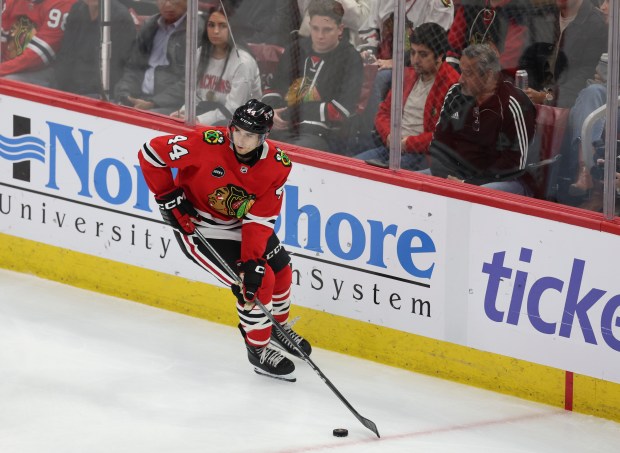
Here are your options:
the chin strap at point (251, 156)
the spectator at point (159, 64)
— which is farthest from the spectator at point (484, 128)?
Result: the spectator at point (159, 64)

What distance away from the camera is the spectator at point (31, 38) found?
21.8ft

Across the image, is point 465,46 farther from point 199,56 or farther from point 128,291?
point 128,291

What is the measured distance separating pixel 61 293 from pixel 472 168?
2.02 meters

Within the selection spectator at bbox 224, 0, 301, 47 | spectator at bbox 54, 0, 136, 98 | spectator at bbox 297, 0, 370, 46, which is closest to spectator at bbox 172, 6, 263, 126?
spectator at bbox 224, 0, 301, 47

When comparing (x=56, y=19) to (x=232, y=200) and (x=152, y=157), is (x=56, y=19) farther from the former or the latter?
(x=232, y=200)

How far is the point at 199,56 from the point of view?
626 centimetres

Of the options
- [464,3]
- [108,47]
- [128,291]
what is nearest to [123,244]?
[128,291]

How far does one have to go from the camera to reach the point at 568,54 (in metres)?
5.25

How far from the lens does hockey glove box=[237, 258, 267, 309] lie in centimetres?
540

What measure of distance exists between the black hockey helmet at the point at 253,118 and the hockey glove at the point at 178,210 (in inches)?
15.6

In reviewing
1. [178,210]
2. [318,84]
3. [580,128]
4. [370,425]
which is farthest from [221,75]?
[370,425]

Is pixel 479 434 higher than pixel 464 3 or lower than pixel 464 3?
lower

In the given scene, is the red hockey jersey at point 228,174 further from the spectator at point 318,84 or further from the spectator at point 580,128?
the spectator at point 580,128

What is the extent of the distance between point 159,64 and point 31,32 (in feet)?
2.36
